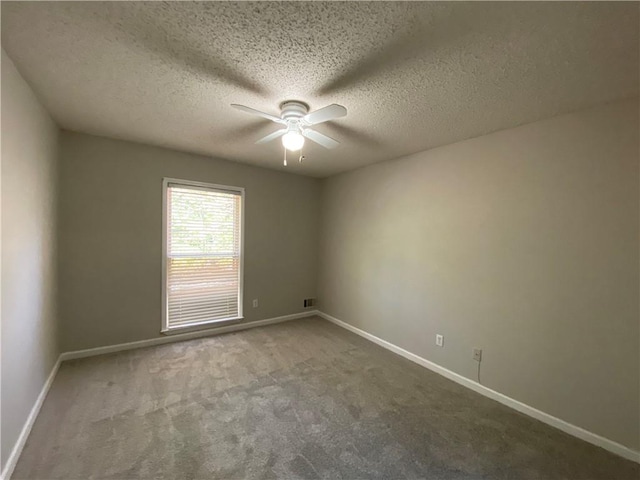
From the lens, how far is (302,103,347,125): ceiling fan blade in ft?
5.70

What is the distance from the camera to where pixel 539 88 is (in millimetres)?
1824

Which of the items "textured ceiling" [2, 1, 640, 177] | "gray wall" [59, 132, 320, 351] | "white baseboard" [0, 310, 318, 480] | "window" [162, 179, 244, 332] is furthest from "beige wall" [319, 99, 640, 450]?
"gray wall" [59, 132, 320, 351]

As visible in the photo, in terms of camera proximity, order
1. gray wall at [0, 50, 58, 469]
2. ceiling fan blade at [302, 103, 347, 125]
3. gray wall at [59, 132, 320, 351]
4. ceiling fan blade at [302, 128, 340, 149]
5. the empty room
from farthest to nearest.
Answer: gray wall at [59, 132, 320, 351], ceiling fan blade at [302, 128, 340, 149], ceiling fan blade at [302, 103, 347, 125], gray wall at [0, 50, 58, 469], the empty room

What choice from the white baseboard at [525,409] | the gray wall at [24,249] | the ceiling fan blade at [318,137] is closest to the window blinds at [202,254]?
the gray wall at [24,249]

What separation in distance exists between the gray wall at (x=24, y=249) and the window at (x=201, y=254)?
44.1 inches

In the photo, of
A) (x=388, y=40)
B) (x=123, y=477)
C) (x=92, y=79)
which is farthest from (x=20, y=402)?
(x=388, y=40)

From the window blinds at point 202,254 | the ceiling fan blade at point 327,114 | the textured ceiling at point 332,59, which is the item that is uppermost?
the textured ceiling at point 332,59

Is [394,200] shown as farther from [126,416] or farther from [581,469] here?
[126,416]

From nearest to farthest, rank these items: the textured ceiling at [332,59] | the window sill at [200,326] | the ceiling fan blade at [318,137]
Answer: the textured ceiling at [332,59]
the ceiling fan blade at [318,137]
the window sill at [200,326]

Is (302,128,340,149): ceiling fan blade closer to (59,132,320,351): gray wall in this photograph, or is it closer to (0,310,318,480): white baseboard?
(59,132,320,351): gray wall

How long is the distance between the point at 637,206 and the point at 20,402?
14.0ft

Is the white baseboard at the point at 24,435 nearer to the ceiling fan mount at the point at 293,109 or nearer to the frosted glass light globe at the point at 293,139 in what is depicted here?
the frosted glass light globe at the point at 293,139

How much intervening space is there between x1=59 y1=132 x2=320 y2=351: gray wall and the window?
0.11m

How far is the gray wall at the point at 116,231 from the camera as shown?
9.71ft
